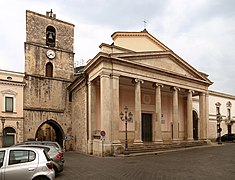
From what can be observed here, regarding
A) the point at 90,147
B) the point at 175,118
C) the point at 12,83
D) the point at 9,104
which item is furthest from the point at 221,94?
the point at 9,104

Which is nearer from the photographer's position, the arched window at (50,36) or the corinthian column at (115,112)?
the corinthian column at (115,112)

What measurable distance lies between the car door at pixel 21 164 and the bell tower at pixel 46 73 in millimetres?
22059

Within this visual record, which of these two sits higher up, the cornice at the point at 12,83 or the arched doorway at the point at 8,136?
the cornice at the point at 12,83

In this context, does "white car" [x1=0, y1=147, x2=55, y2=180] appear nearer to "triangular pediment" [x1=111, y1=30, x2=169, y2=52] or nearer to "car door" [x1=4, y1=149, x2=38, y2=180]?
"car door" [x1=4, y1=149, x2=38, y2=180]

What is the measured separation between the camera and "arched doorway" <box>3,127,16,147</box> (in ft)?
86.4

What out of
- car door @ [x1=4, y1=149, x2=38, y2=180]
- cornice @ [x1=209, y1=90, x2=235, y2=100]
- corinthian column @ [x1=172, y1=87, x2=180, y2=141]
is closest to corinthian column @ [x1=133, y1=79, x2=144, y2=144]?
corinthian column @ [x1=172, y1=87, x2=180, y2=141]

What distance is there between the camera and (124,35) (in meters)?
26.0

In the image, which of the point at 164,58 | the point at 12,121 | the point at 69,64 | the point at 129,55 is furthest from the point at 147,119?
the point at 12,121

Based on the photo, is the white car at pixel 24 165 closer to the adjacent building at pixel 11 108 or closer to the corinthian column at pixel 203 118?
the adjacent building at pixel 11 108

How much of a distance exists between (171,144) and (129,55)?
9827mm

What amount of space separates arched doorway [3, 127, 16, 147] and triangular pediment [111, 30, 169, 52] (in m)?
14.8

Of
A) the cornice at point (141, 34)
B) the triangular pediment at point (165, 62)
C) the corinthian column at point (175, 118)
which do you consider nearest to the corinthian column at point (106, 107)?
the triangular pediment at point (165, 62)

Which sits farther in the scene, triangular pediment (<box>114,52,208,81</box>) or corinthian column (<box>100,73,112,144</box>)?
triangular pediment (<box>114,52,208,81</box>)

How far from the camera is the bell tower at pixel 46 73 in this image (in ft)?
93.8
